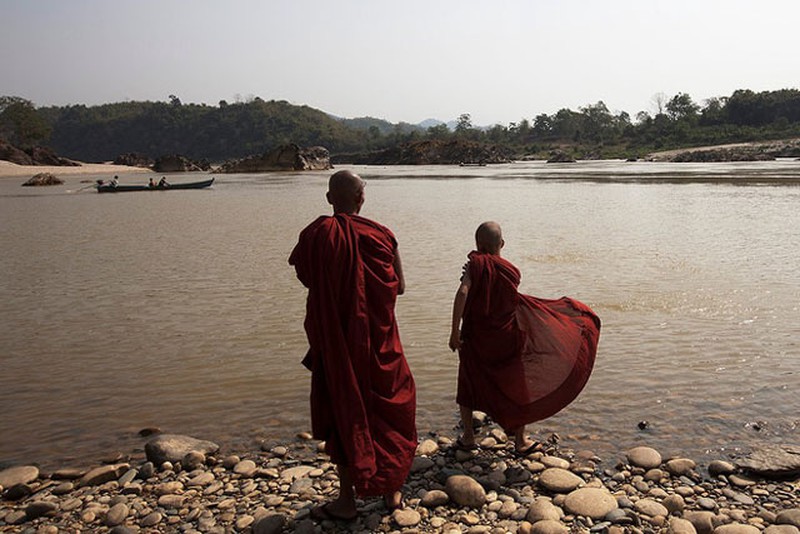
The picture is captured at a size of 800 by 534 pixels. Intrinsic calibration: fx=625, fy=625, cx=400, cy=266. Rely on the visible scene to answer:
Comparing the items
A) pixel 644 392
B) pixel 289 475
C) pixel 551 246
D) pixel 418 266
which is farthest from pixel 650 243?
pixel 289 475

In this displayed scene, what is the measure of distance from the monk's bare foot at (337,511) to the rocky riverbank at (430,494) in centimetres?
5

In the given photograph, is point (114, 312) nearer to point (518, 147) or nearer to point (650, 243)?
point (650, 243)

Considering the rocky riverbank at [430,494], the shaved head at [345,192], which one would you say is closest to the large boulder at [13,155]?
the rocky riverbank at [430,494]

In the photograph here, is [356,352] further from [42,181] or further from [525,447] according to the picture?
[42,181]

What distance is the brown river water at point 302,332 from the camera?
4855mm

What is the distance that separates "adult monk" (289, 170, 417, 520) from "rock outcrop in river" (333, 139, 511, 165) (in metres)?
86.5

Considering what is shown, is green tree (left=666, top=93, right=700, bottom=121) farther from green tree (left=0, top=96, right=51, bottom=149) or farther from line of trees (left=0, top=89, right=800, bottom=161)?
green tree (left=0, top=96, right=51, bottom=149)

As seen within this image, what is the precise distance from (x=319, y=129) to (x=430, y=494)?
141 m

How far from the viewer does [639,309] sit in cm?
796

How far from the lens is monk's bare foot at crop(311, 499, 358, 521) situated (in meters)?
3.47

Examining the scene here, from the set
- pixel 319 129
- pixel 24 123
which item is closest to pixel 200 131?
pixel 319 129

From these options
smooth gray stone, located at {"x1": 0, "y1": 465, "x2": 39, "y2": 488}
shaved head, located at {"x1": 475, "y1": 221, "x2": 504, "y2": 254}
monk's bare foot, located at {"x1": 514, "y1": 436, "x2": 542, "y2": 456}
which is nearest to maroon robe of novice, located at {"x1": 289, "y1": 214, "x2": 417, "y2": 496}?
shaved head, located at {"x1": 475, "y1": 221, "x2": 504, "y2": 254}

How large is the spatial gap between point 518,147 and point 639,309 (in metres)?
117

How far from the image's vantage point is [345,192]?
3.62 metres
